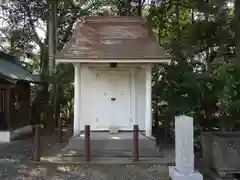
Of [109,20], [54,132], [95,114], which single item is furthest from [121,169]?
[54,132]

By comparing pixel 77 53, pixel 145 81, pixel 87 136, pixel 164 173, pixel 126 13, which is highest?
pixel 126 13

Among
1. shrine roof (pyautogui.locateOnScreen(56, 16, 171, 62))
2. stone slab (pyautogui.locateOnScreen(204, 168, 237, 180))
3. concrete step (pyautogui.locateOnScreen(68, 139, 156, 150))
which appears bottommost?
stone slab (pyautogui.locateOnScreen(204, 168, 237, 180))

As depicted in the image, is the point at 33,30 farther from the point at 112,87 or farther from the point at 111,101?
the point at 111,101

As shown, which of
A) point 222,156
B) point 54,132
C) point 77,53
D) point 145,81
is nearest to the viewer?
point 222,156

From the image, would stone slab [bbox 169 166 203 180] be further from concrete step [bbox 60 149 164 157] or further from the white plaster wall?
the white plaster wall

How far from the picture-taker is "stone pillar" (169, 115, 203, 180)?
7.19m

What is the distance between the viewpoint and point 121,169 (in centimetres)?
851

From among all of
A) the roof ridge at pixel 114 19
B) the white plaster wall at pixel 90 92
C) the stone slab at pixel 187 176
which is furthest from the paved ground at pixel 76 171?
the roof ridge at pixel 114 19

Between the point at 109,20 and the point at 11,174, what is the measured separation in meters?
7.53

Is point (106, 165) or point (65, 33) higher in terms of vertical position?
point (65, 33)

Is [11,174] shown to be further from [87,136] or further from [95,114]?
[95,114]

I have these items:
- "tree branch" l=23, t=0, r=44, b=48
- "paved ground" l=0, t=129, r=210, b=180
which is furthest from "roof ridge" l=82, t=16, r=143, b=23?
"tree branch" l=23, t=0, r=44, b=48

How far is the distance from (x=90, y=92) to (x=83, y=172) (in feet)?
15.5

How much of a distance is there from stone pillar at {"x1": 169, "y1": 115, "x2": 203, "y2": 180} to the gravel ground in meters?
0.61
